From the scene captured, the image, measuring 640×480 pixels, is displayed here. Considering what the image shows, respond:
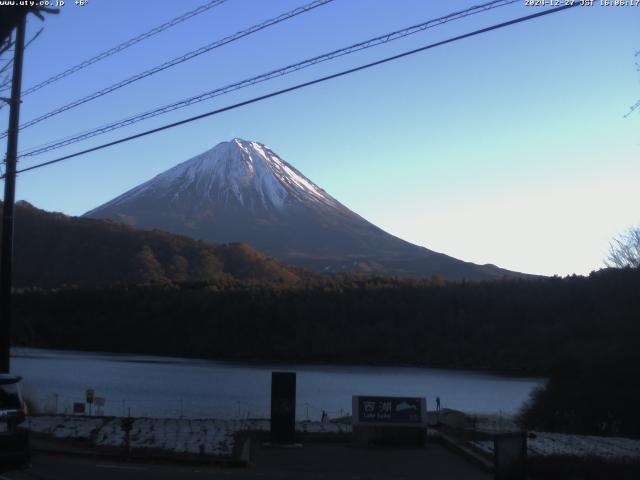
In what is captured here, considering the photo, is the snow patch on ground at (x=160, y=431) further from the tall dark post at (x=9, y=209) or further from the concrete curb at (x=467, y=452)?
the concrete curb at (x=467, y=452)

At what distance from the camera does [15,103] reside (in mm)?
17766

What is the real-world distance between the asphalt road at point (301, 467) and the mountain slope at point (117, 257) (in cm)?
11246

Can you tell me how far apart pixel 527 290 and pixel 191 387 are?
56.4 meters

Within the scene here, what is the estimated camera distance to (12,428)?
10656 millimetres

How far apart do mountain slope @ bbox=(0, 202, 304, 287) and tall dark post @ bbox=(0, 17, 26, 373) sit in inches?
4302

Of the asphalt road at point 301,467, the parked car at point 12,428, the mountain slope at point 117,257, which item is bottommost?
the asphalt road at point 301,467

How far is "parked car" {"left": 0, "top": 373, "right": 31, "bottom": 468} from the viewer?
10531 mm

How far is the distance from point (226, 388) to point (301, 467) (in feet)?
127

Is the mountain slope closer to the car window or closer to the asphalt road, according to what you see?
the asphalt road

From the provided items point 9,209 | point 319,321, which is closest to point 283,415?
point 9,209

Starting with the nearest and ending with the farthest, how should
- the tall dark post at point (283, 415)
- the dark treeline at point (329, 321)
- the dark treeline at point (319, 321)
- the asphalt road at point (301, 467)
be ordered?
the asphalt road at point (301, 467) < the tall dark post at point (283, 415) < the dark treeline at point (329, 321) < the dark treeline at point (319, 321)

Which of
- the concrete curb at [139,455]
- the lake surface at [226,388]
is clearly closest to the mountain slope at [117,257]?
the lake surface at [226,388]

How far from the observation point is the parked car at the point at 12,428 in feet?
34.6

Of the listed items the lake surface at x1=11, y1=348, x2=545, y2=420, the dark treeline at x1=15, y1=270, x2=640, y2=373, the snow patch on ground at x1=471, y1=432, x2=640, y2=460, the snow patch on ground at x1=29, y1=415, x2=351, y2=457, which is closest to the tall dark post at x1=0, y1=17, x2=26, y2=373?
the snow patch on ground at x1=29, y1=415, x2=351, y2=457
